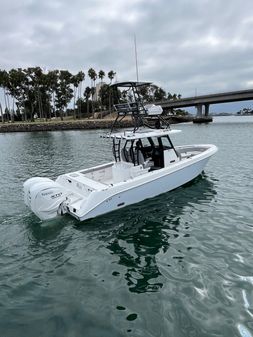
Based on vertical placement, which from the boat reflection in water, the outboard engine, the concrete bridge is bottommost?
the boat reflection in water

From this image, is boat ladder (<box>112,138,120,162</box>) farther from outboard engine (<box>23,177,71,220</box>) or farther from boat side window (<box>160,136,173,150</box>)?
outboard engine (<box>23,177,71,220</box>)

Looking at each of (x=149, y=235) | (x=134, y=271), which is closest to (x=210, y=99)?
(x=149, y=235)

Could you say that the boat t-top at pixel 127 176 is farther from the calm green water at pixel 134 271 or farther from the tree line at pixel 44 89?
the tree line at pixel 44 89

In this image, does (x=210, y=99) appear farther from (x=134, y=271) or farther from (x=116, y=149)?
(x=134, y=271)

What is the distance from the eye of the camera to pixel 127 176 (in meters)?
11.3

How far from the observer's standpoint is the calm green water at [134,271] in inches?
189

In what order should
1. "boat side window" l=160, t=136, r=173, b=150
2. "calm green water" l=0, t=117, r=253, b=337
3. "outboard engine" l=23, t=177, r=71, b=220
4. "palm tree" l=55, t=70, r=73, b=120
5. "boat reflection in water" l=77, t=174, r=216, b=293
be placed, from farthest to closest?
"palm tree" l=55, t=70, r=73, b=120 < "boat side window" l=160, t=136, r=173, b=150 < "outboard engine" l=23, t=177, r=71, b=220 < "boat reflection in water" l=77, t=174, r=216, b=293 < "calm green water" l=0, t=117, r=253, b=337

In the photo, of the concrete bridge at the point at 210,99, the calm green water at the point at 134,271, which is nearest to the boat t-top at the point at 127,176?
the calm green water at the point at 134,271

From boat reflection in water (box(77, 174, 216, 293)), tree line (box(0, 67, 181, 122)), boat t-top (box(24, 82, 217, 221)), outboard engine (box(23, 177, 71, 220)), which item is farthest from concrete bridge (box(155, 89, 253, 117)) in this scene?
outboard engine (box(23, 177, 71, 220))

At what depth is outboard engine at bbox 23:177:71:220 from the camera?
8281mm

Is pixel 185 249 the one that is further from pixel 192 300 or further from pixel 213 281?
pixel 192 300

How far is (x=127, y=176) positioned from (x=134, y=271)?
17.4ft

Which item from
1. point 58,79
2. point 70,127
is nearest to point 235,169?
point 70,127

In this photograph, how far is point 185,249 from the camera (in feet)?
24.0
